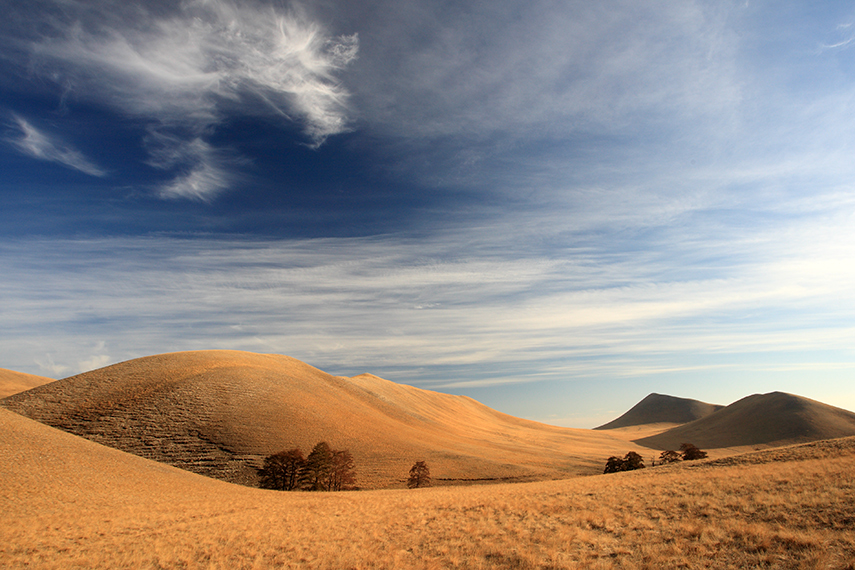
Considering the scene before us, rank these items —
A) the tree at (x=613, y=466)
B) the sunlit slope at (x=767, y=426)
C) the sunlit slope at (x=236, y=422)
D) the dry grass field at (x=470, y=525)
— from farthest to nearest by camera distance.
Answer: the sunlit slope at (x=767, y=426)
the sunlit slope at (x=236, y=422)
the tree at (x=613, y=466)
the dry grass field at (x=470, y=525)

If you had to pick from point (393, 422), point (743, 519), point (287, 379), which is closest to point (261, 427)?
point (287, 379)

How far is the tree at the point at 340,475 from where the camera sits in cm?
4294

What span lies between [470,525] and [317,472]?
3161cm

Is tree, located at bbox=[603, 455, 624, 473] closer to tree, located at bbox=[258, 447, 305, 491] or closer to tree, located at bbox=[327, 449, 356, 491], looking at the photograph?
tree, located at bbox=[327, 449, 356, 491]

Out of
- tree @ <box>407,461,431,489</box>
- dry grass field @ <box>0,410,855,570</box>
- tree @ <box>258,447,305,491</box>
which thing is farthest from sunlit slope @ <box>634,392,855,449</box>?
tree @ <box>258,447,305,491</box>

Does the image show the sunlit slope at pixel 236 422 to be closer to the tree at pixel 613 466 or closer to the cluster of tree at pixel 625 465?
the tree at pixel 613 466

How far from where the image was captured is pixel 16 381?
121m

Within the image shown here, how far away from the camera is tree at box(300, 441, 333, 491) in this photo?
140 feet

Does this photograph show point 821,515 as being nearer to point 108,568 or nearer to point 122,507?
point 108,568

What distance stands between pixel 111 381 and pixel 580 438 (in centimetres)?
12550

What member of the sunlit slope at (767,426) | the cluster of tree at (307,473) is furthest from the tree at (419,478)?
the sunlit slope at (767,426)

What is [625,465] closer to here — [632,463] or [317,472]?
[632,463]

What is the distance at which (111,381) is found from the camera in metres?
70.5

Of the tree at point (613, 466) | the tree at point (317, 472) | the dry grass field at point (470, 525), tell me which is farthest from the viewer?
the tree at point (613, 466)
